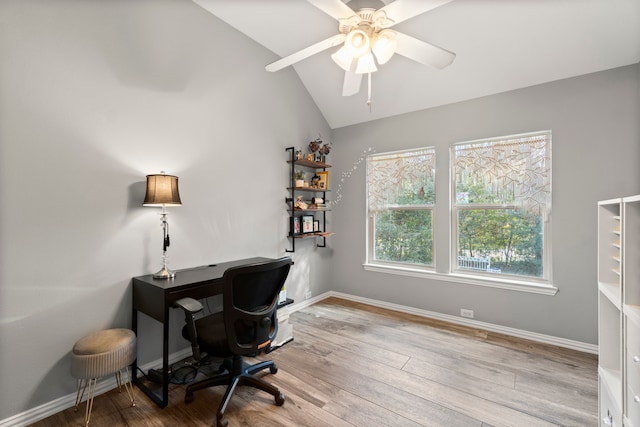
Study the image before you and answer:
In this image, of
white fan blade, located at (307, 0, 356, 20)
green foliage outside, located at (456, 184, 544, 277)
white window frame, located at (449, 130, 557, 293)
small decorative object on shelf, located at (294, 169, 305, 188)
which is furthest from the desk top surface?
green foliage outside, located at (456, 184, 544, 277)

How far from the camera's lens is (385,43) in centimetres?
169

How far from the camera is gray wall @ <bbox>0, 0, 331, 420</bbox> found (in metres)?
1.63

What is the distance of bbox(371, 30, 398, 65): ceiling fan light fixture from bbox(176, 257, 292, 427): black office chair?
1.46 m

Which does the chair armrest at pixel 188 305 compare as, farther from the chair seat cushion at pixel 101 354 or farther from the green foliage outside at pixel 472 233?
the green foliage outside at pixel 472 233

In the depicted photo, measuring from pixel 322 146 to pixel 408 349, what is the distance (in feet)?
9.03

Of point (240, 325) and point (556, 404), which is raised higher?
point (240, 325)

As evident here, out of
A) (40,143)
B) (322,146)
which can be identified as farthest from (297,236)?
(40,143)

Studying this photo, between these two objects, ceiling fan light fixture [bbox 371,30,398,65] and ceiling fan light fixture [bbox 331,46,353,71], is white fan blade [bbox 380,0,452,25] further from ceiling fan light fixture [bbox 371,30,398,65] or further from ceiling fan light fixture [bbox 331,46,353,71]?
ceiling fan light fixture [bbox 331,46,353,71]

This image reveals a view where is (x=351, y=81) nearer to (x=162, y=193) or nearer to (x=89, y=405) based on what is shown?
(x=162, y=193)

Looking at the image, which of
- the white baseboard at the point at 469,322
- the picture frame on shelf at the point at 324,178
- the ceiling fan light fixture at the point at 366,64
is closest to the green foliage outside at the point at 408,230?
the white baseboard at the point at 469,322

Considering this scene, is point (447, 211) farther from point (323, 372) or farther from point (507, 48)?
point (323, 372)

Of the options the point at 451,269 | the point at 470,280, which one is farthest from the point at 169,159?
the point at 470,280

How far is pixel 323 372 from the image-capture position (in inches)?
87.7

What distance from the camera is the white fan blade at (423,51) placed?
1643 millimetres
